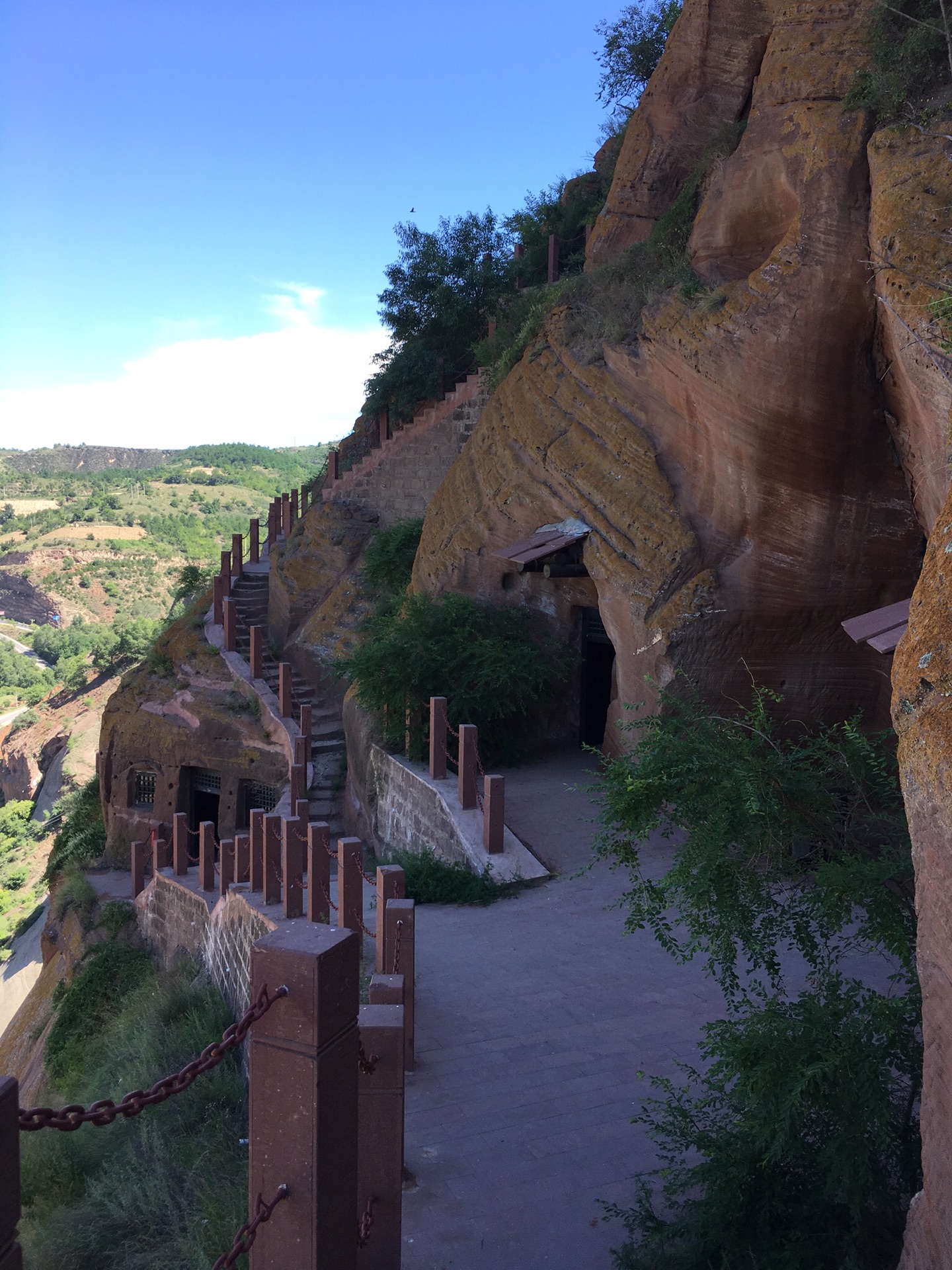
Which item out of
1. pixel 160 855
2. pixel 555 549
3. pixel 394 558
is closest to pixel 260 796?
pixel 160 855

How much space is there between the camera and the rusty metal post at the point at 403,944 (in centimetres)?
638

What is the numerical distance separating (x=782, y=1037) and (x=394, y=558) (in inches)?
623

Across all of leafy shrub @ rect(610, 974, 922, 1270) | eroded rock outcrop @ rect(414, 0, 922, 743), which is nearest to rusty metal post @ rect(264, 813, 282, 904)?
eroded rock outcrop @ rect(414, 0, 922, 743)

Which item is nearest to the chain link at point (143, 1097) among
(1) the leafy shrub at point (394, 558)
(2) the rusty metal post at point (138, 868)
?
(2) the rusty metal post at point (138, 868)

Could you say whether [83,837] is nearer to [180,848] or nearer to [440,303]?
[180,848]

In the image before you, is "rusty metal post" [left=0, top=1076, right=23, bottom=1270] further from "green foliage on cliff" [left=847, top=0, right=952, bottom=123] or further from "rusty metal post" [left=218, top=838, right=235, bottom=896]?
"rusty metal post" [left=218, top=838, right=235, bottom=896]

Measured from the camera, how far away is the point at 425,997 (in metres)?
7.26

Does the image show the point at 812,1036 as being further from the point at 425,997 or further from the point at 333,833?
the point at 333,833

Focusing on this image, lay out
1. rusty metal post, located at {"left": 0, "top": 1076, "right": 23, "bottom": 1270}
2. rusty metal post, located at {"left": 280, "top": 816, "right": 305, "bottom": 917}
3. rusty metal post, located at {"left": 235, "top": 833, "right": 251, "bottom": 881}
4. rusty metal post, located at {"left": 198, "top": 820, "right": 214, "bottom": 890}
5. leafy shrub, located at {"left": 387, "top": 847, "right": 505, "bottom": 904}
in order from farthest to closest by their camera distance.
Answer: rusty metal post, located at {"left": 198, "top": 820, "right": 214, "bottom": 890}, rusty metal post, located at {"left": 235, "top": 833, "right": 251, "bottom": 881}, leafy shrub, located at {"left": 387, "top": 847, "right": 505, "bottom": 904}, rusty metal post, located at {"left": 280, "top": 816, "right": 305, "bottom": 917}, rusty metal post, located at {"left": 0, "top": 1076, "right": 23, "bottom": 1270}

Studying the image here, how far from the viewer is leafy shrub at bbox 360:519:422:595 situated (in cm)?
1908

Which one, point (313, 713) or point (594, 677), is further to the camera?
point (313, 713)

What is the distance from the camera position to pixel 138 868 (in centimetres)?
1717

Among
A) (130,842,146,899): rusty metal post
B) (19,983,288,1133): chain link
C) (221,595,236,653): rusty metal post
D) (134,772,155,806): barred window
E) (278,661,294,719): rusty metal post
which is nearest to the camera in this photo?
(19,983,288,1133): chain link

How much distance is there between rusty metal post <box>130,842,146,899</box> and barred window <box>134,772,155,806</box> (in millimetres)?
3301
